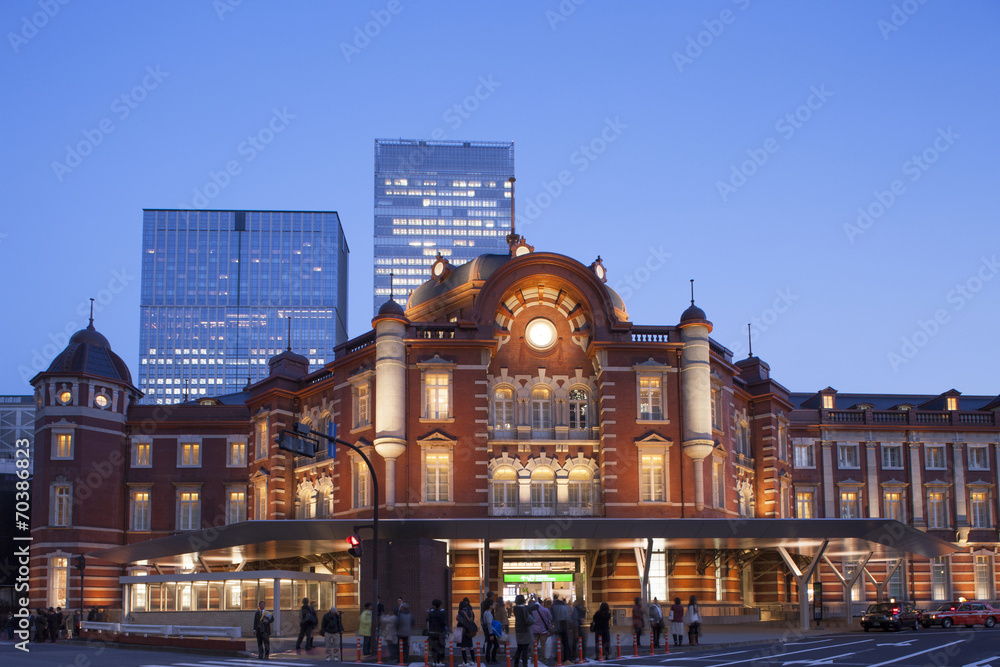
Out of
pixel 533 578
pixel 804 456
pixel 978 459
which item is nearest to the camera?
pixel 533 578

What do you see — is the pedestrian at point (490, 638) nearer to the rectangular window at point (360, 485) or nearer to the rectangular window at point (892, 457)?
the rectangular window at point (360, 485)

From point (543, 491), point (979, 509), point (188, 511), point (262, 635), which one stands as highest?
point (543, 491)

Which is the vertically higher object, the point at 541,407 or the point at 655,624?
the point at 541,407

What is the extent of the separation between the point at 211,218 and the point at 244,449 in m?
140

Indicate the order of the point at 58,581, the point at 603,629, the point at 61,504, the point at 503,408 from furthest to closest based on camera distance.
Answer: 1. the point at 61,504
2. the point at 58,581
3. the point at 503,408
4. the point at 603,629

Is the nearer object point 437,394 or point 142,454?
point 437,394

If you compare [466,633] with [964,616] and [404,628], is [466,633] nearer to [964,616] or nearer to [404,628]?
[404,628]

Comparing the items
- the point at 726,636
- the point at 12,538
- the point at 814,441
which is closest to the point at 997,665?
the point at 726,636

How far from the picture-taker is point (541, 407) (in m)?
48.8

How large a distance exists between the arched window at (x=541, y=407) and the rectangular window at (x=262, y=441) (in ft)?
50.9

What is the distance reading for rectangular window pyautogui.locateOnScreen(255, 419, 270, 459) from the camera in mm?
56562

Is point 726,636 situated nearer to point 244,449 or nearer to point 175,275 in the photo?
point 244,449

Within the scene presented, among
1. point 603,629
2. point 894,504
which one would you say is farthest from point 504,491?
point 894,504

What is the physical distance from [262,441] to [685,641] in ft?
89.2
